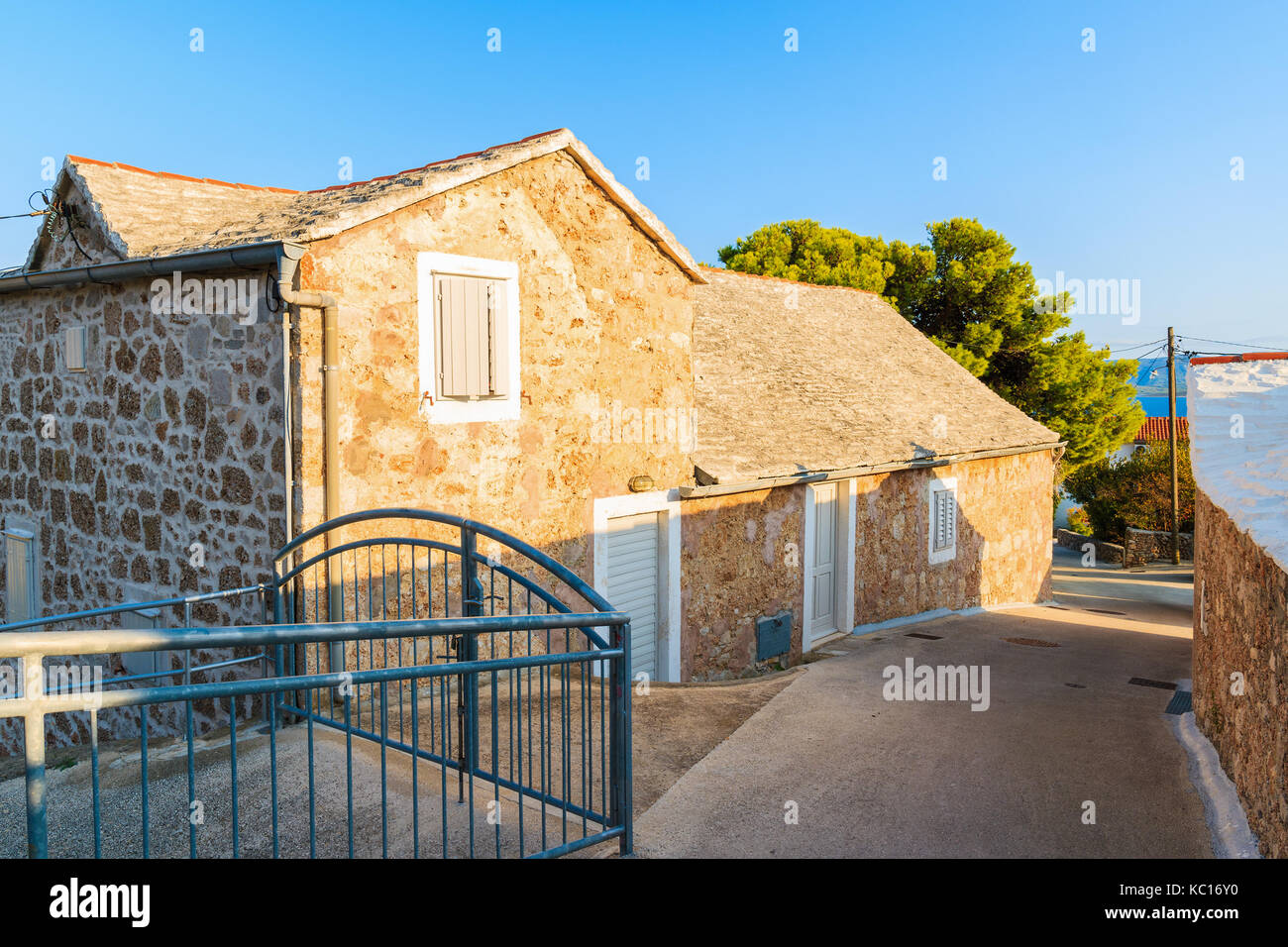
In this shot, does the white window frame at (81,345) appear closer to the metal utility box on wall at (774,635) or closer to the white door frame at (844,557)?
the metal utility box on wall at (774,635)

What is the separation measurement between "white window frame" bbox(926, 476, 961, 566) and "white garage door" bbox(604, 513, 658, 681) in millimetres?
6990

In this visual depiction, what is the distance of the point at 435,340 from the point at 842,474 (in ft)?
21.6

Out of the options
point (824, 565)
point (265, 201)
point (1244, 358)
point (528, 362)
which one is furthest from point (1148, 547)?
point (265, 201)

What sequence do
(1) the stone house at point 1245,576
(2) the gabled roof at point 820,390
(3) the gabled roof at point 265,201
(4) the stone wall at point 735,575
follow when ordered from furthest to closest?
(2) the gabled roof at point 820,390
(4) the stone wall at point 735,575
(3) the gabled roof at point 265,201
(1) the stone house at point 1245,576

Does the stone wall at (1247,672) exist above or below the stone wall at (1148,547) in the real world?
above

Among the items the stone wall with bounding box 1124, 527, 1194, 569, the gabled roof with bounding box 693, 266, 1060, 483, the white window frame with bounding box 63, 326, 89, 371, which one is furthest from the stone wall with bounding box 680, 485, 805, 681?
the stone wall with bounding box 1124, 527, 1194, 569

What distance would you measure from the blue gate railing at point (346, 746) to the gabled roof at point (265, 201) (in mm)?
2476

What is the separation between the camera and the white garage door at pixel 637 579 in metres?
9.70

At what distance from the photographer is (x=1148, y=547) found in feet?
105

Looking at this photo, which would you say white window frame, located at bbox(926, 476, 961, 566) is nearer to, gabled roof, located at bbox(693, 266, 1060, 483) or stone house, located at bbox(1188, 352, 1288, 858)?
gabled roof, located at bbox(693, 266, 1060, 483)

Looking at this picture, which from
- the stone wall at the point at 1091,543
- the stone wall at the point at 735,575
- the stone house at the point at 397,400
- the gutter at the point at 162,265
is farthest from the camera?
the stone wall at the point at 1091,543

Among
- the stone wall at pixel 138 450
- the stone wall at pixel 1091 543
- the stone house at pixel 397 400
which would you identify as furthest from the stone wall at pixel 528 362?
the stone wall at pixel 1091 543

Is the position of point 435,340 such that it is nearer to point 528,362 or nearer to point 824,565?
point 528,362

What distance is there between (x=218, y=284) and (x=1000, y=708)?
7.39m
